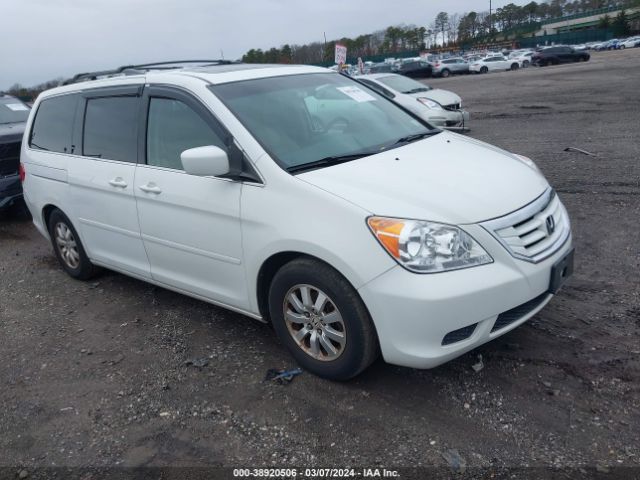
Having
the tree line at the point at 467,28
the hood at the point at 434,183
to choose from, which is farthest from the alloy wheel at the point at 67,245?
the tree line at the point at 467,28

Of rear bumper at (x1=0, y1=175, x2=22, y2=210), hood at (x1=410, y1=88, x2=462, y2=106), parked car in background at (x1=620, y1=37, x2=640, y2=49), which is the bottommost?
rear bumper at (x1=0, y1=175, x2=22, y2=210)

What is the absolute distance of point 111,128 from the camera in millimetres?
4664

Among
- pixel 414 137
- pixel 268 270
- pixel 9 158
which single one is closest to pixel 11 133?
pixel 9 158

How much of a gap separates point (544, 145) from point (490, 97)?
40.9 ft

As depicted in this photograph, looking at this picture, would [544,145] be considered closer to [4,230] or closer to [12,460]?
[4,230]

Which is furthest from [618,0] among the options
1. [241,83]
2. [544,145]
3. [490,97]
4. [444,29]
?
[241,83]

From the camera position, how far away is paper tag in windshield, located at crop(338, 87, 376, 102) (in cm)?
452

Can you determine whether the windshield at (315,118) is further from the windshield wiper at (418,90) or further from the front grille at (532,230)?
the windshield wiper at (418,90)

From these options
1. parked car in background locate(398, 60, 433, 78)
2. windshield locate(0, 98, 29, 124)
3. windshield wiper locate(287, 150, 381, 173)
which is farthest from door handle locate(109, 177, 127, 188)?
parked car in background locate(398, 60, 433, 78)

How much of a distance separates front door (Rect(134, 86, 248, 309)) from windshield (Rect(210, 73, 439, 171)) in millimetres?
288

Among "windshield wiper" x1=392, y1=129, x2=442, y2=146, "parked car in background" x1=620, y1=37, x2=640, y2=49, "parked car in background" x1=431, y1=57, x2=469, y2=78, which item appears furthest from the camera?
"parked car in background" x1=620, y1=37, x2=640, y2=49

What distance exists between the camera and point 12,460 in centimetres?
314

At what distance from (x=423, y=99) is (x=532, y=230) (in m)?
10.4

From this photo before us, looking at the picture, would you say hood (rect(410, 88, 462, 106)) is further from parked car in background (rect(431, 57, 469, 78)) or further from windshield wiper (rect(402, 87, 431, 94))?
parked car in background (rect(431, 57, 469, 78))
